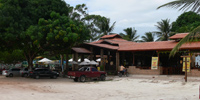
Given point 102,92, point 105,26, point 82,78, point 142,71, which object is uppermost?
point 105,26

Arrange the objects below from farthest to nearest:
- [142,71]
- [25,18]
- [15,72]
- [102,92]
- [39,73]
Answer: [15,72] → [142,71] → [39,73] → [25,18] → [102,92]

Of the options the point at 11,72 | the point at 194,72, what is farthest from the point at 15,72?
the point at 194,72

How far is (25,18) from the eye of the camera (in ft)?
71.3

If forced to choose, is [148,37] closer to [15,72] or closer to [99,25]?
[99,25]

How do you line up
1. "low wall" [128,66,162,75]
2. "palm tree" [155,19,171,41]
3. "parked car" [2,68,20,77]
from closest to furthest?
1. "low wall" [128,66,162,75]
2. "parked car" [2,68,20,77]
3. "palm tree" [155,19,171,41]

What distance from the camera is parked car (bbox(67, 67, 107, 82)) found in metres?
22.0

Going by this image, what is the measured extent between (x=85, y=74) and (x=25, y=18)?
8173mm

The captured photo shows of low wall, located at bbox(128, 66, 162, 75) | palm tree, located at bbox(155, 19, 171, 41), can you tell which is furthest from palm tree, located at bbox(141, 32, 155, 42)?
low wall, located at bbox(128, 66, 162, 75)

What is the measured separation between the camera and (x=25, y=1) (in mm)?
22375

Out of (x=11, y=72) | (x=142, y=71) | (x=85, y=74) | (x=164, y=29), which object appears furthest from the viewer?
(x=164, y=29)

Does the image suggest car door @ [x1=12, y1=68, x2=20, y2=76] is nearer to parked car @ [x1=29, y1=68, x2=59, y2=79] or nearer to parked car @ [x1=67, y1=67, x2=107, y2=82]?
parked car @ [x1=29, y1=68, x2=59, y2=79]

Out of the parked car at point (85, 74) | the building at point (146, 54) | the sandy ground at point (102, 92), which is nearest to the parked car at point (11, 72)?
the building at point (146, 54)

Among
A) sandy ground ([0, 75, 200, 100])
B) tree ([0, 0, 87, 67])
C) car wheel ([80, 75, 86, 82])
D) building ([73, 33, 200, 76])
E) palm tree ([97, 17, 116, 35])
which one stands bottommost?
sandy ground ([0, 75, 200, 100])

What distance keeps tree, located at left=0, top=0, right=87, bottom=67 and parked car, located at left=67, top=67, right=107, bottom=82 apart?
12.9 ft
